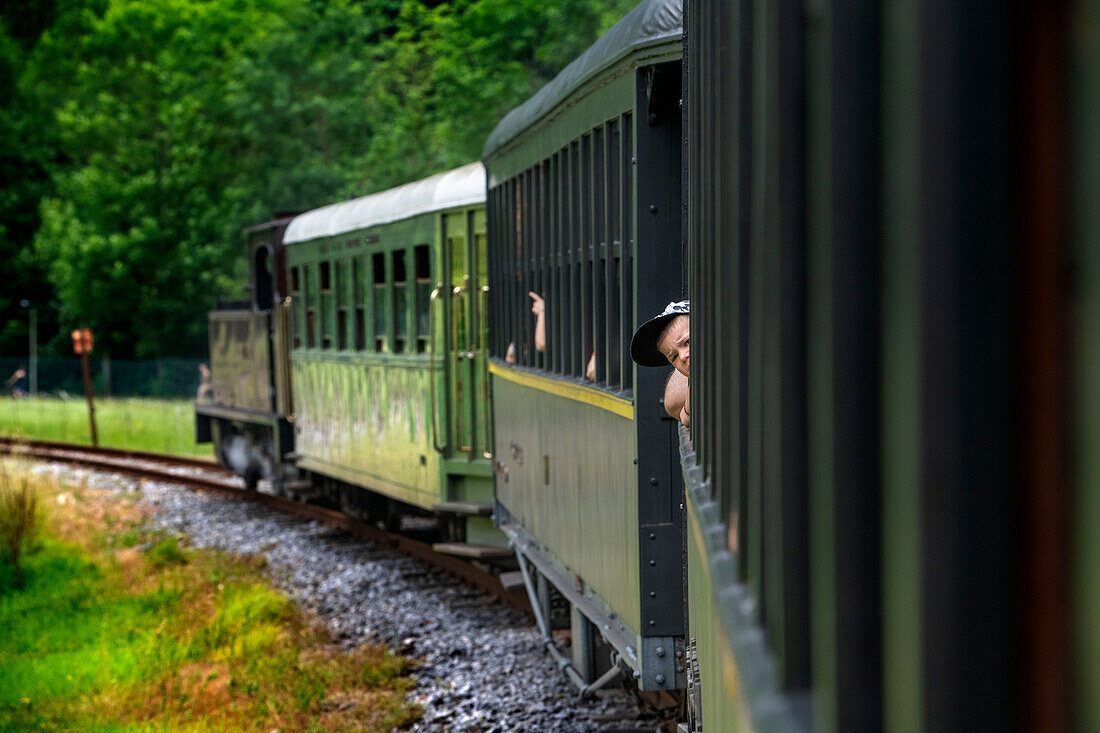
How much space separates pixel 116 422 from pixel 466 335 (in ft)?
73.1

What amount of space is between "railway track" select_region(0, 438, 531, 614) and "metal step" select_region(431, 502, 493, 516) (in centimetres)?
60

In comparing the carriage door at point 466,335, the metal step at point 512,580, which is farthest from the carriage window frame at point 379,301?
the metal step at point 512,580

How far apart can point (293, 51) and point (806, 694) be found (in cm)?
3780

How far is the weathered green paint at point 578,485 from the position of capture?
5402 mm

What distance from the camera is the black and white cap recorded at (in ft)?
13.7

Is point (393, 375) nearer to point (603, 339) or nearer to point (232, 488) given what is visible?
point (603, 339)

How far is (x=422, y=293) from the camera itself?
11.1m

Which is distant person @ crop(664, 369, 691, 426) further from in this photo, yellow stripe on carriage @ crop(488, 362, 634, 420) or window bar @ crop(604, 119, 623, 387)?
window bar @ crop(604, 119, 623, 387)

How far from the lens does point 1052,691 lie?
84 cm

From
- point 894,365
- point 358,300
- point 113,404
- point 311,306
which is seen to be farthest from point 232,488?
point 113,404

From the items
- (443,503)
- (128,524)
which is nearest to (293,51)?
(128,524)

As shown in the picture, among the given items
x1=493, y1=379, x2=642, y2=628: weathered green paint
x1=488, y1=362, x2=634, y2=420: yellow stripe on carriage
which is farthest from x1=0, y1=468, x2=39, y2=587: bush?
x1=488, y1=362, x2=634, y2=420: yellow stripe on carriage

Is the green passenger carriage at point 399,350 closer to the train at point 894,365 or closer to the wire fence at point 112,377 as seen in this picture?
the train at point 894,365

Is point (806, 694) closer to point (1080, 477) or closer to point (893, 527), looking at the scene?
point (893, 527)
